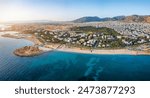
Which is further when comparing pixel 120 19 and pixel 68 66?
pixel 68 66

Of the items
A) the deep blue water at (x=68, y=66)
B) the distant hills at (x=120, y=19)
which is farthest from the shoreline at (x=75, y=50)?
the distant hills at (x=120, y=19)

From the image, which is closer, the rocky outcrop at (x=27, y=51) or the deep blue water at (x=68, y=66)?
the deep blue water at (x=68, y=66)

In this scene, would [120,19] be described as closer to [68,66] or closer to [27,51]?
[68,66]

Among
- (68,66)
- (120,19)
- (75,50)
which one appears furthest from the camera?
(75,50)

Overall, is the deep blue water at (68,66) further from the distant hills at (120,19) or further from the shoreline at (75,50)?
the distant hills at (120,19)

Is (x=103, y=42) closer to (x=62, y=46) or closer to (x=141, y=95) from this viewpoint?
(x=62, y=46)

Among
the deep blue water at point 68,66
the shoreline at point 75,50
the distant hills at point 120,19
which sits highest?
the distant hills at point 120,19

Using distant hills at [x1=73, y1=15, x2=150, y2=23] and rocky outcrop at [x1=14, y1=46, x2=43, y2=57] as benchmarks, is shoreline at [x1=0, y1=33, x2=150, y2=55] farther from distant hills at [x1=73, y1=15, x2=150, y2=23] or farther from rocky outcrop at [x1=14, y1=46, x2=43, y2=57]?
distant hills at [x1=73, y1=15, x2=150, y2=23]

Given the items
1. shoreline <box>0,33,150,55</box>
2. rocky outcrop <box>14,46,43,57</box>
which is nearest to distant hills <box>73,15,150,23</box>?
shoreline <box>0,33,150,55</box>

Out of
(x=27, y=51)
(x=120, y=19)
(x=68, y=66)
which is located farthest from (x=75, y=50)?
(x=120, y=19)
